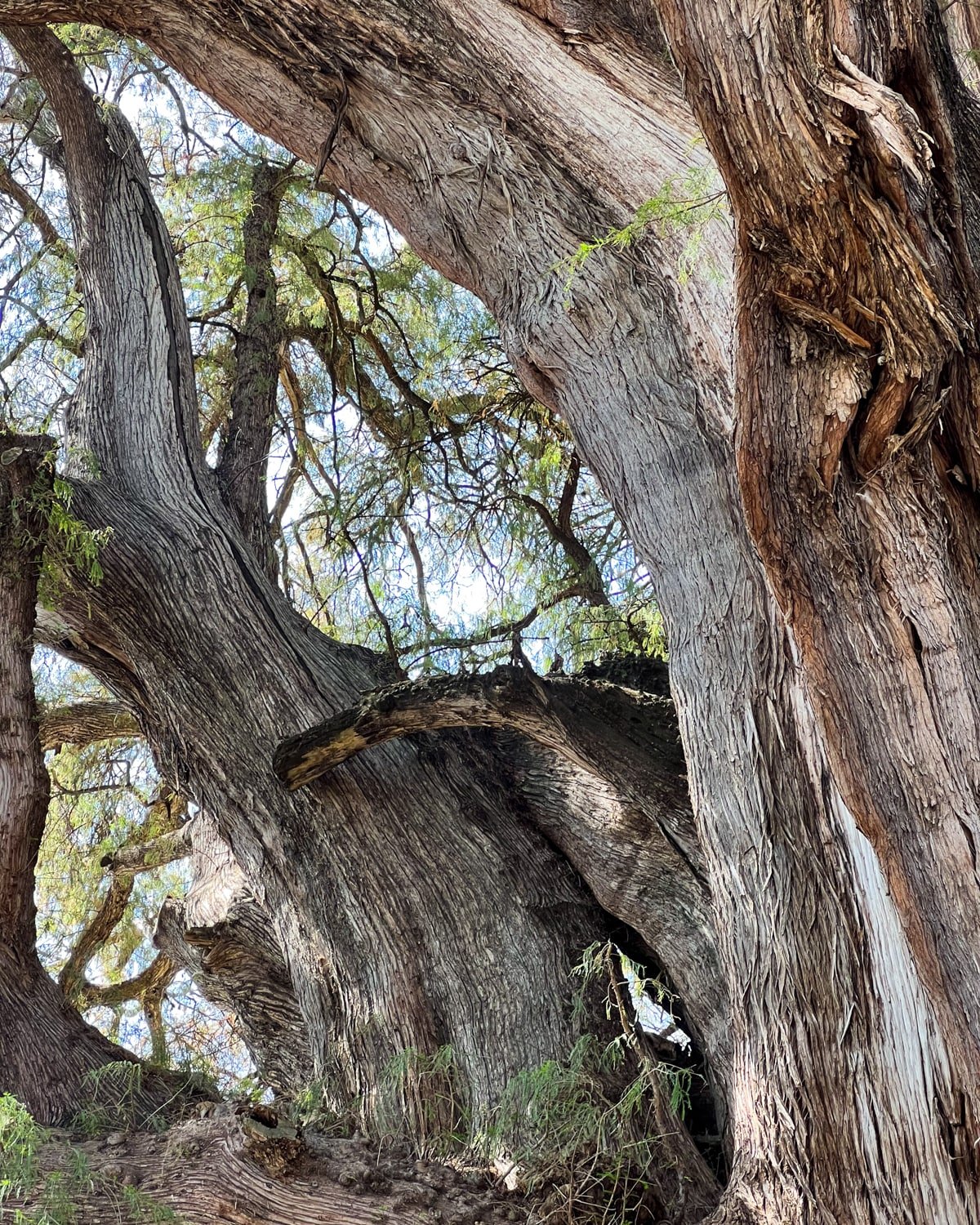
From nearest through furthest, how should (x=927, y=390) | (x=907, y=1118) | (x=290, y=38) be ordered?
(x=927, y=390)
(x=907, y=1118)
(x=290, y=38)

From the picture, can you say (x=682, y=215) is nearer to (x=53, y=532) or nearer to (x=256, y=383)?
(x=53, y=532)

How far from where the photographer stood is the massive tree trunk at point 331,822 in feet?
12.5

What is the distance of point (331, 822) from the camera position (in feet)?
13.4

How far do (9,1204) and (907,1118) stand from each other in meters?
2.11

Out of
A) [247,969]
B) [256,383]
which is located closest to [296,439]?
[256,383]

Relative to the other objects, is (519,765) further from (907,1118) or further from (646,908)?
(907,1118)

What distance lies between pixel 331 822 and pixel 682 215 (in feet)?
7.41

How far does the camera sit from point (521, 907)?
3990mm

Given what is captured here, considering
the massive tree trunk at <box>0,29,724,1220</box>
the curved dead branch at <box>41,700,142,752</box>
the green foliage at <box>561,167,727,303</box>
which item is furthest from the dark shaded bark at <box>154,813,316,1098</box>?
the green foliage at <box>561,167,727,303</box>

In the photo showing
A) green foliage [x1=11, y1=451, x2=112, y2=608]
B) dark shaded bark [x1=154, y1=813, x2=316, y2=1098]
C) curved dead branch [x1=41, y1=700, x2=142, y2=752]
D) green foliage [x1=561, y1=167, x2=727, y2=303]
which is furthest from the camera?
curved dead branch [x1=41, y1=700, x2=142, y2=752]

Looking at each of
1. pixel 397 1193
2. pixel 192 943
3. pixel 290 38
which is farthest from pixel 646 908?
pixel 290 38

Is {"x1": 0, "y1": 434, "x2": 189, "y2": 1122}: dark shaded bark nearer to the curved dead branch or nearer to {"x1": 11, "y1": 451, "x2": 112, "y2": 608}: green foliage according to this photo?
{"x1": 11, "y1": 451, "x2": 112, "y2": 608}: green foliage

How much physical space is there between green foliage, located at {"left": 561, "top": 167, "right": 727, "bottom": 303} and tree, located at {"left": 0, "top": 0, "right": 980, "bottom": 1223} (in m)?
0.06

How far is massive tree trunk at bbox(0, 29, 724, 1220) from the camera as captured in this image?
3812 millimetres
